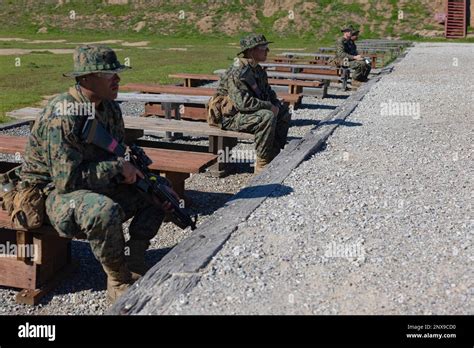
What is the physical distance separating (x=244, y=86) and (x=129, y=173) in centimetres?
322

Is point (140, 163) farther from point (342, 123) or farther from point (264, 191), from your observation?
point (342, 123)

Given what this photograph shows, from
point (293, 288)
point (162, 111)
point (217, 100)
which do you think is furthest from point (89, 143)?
point (162, 111)

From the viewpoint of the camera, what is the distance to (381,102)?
11555 mm

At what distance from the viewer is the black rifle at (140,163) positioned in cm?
421

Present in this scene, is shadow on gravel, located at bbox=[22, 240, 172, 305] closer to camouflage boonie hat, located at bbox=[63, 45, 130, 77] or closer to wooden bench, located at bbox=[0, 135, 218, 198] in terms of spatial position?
wooden bench, located at bbox=[0, 135, 218, 198]

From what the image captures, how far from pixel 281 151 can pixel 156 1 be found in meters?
38.6

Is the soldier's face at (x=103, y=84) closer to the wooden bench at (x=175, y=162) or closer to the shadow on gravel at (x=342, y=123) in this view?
the wooden bench at (x=175, y=162)

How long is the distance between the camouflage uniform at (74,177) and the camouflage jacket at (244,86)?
299 cm

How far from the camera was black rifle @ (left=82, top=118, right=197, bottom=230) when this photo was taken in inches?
166

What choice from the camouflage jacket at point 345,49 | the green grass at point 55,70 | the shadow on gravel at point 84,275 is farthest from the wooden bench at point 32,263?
the camouflage jacket at point 345,49

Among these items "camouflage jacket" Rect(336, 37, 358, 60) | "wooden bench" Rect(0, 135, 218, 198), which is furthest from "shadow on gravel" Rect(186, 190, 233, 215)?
"camouflage jacket" Rect(336, 37, 358, 60)

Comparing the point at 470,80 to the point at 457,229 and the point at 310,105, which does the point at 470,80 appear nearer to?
the point at 310,105

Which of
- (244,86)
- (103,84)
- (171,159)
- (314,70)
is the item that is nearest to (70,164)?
(103,84)

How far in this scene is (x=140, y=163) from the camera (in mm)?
4684
